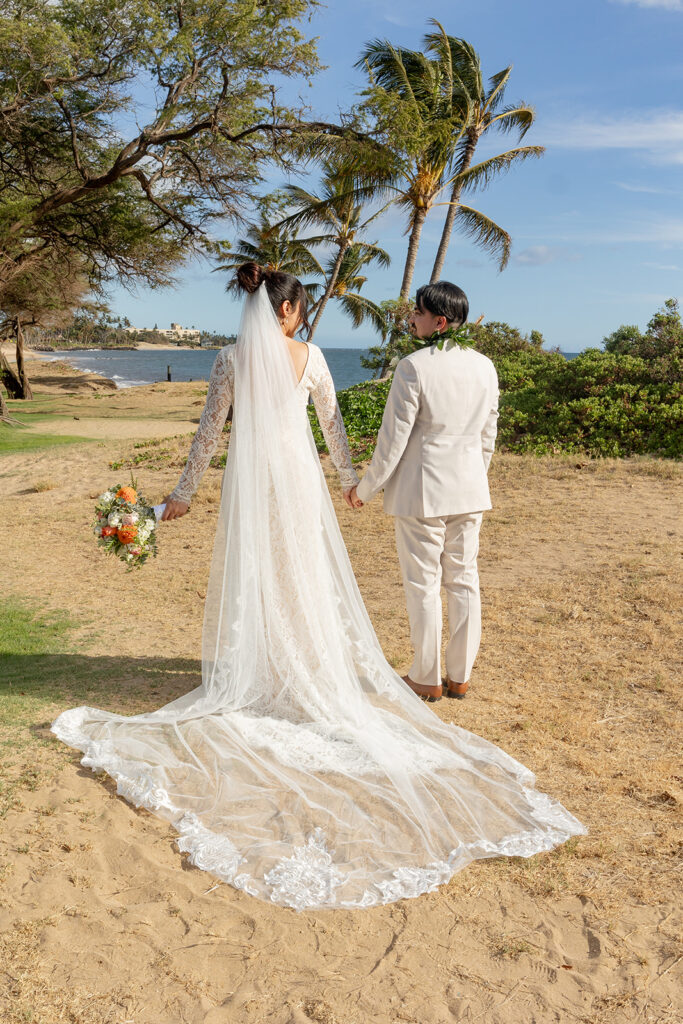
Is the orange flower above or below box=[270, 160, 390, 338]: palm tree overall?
below

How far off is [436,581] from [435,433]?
0.85 meters

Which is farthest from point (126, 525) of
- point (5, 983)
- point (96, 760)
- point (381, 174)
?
point (381, 174)

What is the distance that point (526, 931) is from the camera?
2812 millimetres

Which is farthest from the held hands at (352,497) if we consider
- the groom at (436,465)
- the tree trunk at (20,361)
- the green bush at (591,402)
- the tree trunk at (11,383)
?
the tree trunk at (11,383)

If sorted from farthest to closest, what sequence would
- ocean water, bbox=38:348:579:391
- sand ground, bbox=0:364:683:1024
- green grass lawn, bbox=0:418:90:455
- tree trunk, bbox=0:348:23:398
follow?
ocean water, bbox=38:348:579:391 < tree trunk, bbox=0:348:23:398 < green grass lawn, bbox=0:418:90:455 < sand ground, bbox=0:364:683:1024

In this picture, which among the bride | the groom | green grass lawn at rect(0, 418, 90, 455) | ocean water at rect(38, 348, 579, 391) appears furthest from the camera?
ocean water at rect(38, 348, 579, 391)

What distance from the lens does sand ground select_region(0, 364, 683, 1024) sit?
2.49 meters

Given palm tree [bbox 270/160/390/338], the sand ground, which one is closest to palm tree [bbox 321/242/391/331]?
palm tree [bbox 270/160/390/338]

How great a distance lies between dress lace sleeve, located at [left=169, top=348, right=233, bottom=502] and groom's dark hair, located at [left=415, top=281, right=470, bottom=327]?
109 centimetres

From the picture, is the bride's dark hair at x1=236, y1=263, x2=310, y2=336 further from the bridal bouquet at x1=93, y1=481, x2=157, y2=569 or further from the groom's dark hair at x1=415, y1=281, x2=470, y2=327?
the bridal bouquet at x1=93, y1=481, x2=157, y2=569

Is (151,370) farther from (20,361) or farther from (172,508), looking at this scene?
(172,508)

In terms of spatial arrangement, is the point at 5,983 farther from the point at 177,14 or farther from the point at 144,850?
the point at 177,14

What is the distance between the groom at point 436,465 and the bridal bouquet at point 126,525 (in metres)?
1.17

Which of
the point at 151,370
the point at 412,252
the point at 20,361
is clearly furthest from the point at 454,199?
the point at 151,370
